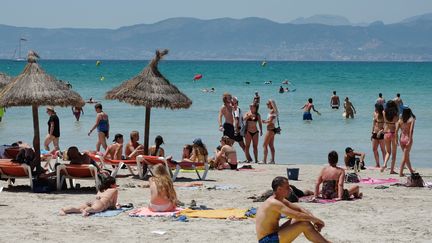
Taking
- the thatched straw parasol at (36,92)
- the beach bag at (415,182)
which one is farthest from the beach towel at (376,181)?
the thatched straw parasol at (36,92)

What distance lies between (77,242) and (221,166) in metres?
6.82

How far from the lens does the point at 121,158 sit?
1514 cm

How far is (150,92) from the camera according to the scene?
14234 millimetres

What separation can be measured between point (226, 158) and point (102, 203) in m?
5.25

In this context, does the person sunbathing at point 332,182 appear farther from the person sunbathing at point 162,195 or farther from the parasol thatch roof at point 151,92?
the parasol thatch roof at point 151,92

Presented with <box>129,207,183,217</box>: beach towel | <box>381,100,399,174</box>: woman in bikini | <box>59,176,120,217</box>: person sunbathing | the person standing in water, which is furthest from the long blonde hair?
the person standing in water

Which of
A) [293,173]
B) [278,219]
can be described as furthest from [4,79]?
[278,219]

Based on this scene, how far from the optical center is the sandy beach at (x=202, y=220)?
9.25 m

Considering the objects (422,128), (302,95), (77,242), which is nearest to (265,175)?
(77,242)

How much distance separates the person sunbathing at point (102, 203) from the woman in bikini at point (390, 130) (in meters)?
5.67

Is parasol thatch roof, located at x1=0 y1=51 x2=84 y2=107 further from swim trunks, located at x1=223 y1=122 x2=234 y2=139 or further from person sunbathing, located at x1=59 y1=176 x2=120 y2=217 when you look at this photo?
swim trunks, located at x1=223 y1=122 x2=234 y2=139

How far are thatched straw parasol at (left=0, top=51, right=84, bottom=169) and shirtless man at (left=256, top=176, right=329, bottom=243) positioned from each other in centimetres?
563

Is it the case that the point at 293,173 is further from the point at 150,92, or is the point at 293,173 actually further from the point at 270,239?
the point at 270,239

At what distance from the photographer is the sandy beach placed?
9250 mm
